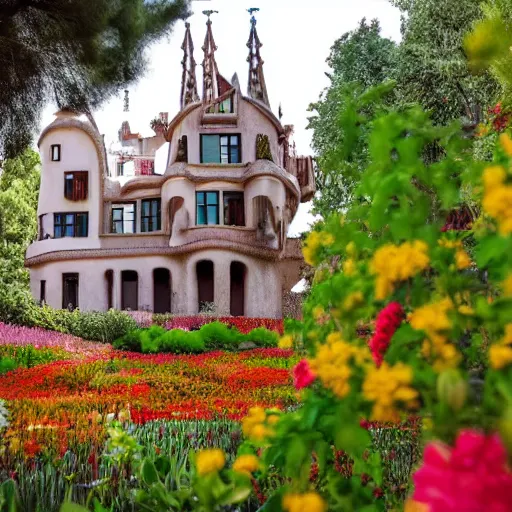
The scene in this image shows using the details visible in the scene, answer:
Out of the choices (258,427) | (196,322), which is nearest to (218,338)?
(196,322)

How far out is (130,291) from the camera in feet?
108

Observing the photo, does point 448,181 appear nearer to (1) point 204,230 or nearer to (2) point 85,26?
(2) point 85,26

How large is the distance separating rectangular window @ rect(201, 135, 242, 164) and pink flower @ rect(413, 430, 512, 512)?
106ft

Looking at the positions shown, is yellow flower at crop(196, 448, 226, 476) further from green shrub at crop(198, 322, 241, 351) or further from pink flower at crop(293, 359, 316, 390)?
green shrub at crop(198, 322, 241, 351)

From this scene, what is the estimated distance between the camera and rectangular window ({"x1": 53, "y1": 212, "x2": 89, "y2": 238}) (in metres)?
33.0

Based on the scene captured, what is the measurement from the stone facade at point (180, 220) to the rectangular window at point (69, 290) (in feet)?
0.16

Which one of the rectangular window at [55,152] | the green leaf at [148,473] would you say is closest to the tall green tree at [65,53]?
the green leaf at [148,473]

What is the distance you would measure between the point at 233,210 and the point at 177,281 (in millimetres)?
4460

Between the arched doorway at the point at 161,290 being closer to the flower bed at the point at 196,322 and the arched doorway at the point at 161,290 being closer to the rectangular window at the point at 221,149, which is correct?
the flower bed at the point at 196,322

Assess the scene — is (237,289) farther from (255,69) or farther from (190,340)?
(190,340)

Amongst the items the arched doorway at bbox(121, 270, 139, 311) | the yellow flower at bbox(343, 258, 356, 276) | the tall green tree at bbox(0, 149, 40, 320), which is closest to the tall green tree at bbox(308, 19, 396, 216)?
the arched doorway at bbox(121, 270, 139, 311)

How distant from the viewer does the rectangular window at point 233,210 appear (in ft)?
105

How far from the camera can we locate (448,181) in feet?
7.86

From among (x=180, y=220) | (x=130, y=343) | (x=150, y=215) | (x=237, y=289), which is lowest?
(x=130, y=343)
